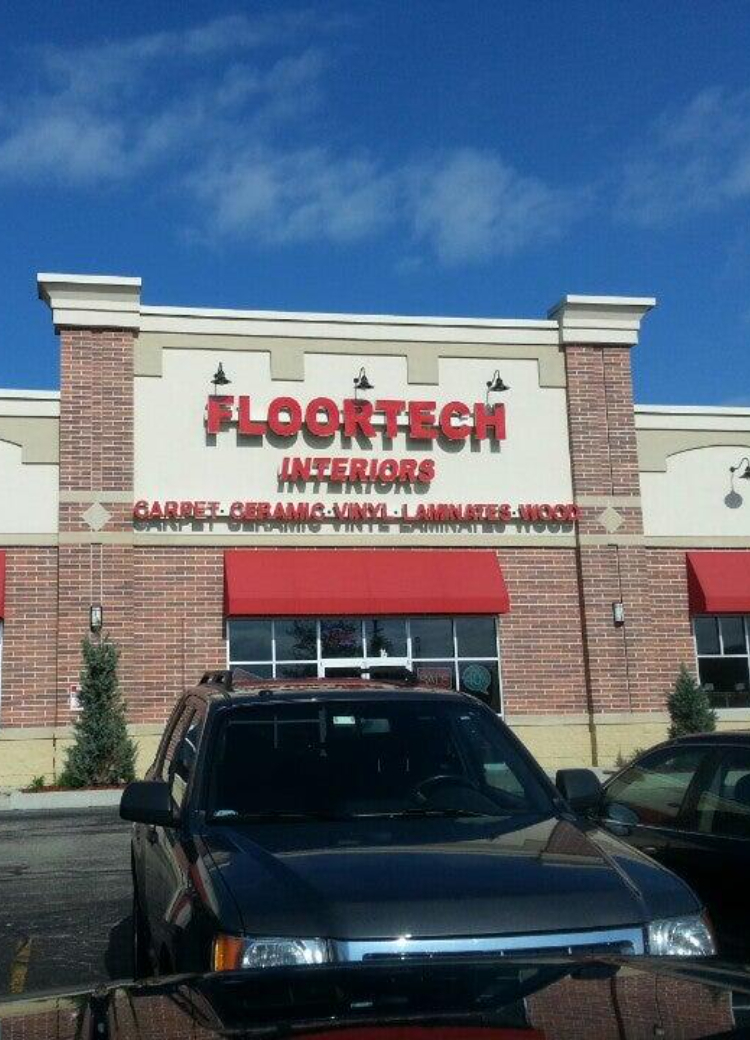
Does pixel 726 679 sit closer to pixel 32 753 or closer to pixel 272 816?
pixel 32 753

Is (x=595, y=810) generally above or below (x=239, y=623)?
below

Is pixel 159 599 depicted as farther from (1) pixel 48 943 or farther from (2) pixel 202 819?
(2) pixel 202 819

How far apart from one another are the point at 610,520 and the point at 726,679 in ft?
11.4

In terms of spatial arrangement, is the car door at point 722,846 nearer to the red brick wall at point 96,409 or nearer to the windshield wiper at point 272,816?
the windshield wiper at point 272,816

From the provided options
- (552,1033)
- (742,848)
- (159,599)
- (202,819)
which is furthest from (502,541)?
(552,1033)

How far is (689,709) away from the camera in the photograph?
20062mm

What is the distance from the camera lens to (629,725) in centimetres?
2033

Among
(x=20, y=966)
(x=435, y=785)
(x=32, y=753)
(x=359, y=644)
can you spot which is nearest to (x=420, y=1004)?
(x=435, y=785)

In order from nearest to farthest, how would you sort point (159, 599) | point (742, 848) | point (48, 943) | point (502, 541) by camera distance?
point (742, 848), point (48, 943), point (159, 599), point (502, 541)

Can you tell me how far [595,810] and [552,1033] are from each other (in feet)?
15.5

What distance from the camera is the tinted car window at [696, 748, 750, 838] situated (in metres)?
6.31

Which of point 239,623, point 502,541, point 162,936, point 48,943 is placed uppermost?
point 502,541

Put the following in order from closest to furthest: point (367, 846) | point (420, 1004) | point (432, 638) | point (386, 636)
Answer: point (420, 1004) < point (367, 846) < point (386, 636) < point (432, 638)

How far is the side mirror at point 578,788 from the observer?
5.55 meters
